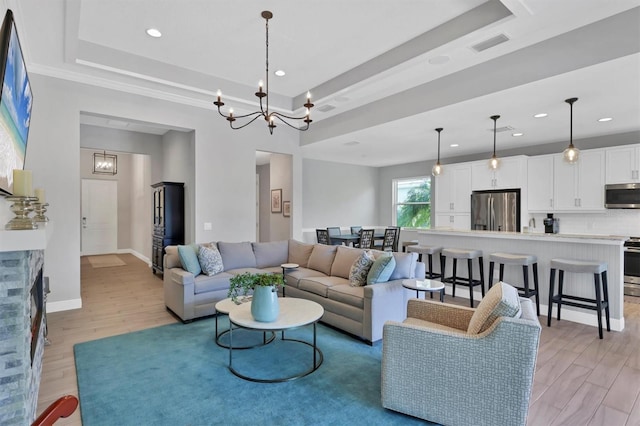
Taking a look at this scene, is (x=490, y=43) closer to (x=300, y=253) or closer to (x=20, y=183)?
(x=300, y=253)

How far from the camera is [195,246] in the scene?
14.7ft

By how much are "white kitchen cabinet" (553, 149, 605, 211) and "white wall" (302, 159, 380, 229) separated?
15.2 feet

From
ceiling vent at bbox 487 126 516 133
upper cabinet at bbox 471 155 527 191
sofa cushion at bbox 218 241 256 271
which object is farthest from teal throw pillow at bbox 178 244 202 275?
upper cabinet at bbox 471 155 527 191

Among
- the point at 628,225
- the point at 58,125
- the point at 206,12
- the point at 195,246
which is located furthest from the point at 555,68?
the point at 58,125

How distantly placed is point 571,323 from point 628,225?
2933mm

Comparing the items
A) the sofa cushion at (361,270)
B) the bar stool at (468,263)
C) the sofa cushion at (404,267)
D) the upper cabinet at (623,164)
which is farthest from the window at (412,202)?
the sofa cushion at (361,270)

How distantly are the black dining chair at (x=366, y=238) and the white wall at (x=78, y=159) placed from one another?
2222mm

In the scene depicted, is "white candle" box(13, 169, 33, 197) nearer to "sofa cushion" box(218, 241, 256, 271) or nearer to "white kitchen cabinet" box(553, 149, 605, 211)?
"sofa cushion" box(218, 241, 256, 271)

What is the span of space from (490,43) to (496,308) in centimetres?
279

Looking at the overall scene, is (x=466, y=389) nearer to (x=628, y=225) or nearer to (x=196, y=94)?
(x=196, y=94)

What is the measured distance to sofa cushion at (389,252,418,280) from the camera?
3762mm

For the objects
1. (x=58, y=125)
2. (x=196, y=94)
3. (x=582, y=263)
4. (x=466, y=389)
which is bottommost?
(x=466, y=389)

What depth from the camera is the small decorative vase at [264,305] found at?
8.98 feet

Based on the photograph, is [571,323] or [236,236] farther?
[236,236]
